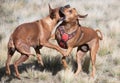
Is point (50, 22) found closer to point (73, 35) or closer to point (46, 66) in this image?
point (73, 35)

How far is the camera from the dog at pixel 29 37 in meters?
7.58

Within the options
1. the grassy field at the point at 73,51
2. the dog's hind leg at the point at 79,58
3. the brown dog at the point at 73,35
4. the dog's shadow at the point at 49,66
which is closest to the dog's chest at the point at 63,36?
the brown dog at the point at 73,35

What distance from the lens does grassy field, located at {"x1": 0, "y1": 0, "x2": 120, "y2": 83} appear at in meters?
8.55

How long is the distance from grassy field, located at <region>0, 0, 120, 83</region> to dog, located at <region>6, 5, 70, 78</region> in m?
0.76

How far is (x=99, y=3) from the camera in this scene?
18234mm

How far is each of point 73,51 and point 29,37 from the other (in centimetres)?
262

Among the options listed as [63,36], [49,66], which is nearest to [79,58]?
[49,66]

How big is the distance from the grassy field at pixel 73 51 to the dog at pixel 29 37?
76 cm

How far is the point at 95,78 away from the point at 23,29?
1.87 metres

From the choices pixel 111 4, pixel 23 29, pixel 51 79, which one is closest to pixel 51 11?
pixel 23 29

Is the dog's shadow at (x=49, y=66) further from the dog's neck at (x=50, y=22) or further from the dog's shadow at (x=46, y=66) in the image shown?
the dog's neck at (x=50, y=22)

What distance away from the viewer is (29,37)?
775 cm

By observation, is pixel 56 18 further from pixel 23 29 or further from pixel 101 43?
pixel 101 43

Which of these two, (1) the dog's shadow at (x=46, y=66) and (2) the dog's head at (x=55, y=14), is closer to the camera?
(2) the dog's head at (x=55, y=14)
